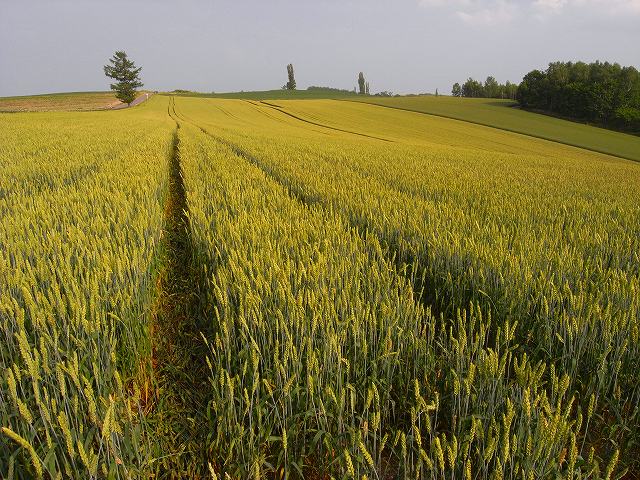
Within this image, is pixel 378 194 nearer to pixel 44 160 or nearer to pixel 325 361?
pixel 325 361

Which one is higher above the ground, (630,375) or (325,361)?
(325,361)

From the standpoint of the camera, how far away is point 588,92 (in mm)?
50781

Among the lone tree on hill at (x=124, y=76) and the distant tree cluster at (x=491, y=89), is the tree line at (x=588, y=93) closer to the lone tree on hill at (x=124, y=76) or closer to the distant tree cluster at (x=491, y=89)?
the distant tree cluster at (x=491, y=89)

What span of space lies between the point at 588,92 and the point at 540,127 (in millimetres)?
15894

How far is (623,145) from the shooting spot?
3509cm

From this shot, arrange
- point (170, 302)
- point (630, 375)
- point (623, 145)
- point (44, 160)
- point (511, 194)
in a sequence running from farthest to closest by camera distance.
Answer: point (623, 145)
point (44, 160)
point (511, 194)
point (170, 302)
point (630, 375)

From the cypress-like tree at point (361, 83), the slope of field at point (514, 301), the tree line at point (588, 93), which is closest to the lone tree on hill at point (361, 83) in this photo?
the cypress-like tree at point (361, 83)

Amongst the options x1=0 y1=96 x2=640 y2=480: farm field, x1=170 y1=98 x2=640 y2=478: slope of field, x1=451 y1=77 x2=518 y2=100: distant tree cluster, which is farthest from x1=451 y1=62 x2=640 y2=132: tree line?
x1=0 y1=96 x2=640 y2=480: farm field

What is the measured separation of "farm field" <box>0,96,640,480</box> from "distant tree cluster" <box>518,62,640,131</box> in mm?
55680

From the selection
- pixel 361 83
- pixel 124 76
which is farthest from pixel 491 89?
pixel 124 76

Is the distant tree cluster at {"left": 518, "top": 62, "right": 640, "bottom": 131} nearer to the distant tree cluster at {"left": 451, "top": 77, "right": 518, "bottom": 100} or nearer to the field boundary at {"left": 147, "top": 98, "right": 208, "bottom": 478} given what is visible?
the distant tree cluster at {"left": 451, "top": 77, "right": 518, "bottom": 100}

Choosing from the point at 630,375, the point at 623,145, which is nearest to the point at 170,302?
the point at 630,375

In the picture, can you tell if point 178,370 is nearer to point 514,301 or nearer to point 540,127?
point 514,301

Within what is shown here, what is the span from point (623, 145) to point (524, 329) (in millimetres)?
42090
